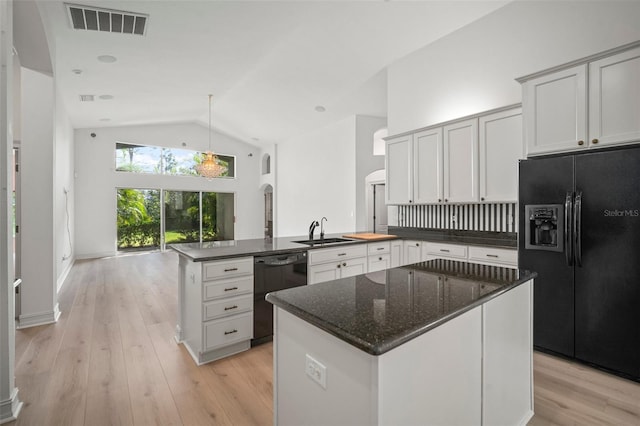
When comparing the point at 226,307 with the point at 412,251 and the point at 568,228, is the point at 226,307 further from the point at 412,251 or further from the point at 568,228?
the point at 568,228

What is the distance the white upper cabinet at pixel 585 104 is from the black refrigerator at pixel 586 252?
0.17 metres

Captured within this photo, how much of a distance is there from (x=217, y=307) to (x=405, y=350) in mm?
1952

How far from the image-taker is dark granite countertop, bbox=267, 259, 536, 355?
3.12 ft

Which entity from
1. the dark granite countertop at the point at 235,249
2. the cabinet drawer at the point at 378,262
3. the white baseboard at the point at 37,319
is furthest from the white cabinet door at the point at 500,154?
the white baseboard at the point at 37,319

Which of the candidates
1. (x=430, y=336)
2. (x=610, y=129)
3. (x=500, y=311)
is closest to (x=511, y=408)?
(x=500, y=311)

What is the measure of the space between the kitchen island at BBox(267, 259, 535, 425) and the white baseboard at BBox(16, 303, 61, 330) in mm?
3447

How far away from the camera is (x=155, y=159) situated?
340 inches

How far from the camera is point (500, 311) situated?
1442mm

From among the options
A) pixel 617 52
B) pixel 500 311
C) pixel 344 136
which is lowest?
pixel 500 311

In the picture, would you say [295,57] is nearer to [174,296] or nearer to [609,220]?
[174,296]

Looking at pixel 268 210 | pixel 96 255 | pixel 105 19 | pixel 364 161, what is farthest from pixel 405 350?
pixel 268 210

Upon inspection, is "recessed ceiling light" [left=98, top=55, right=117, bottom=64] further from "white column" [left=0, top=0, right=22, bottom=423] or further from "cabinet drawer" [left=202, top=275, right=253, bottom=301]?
"cabinet drawer" [left=202, top=275, right=253, bottom=301]

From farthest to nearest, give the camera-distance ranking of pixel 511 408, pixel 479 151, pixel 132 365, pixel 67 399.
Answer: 1. pixel 479 151
2. pixel 132 365
3. pixel 67 399
4. pixel 511 408

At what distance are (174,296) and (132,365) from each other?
1.98m
